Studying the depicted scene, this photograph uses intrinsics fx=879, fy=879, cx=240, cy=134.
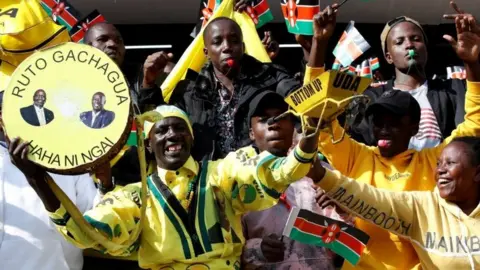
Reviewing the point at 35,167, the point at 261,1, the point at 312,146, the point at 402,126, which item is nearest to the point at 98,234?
the point at 35,167

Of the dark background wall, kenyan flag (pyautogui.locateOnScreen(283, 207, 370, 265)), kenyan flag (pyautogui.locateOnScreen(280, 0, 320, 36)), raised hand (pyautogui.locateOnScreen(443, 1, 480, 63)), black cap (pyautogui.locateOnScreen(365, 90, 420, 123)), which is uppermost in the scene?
raised hand (pyautogui.locateOnScreen(443, 1, 480, 63))

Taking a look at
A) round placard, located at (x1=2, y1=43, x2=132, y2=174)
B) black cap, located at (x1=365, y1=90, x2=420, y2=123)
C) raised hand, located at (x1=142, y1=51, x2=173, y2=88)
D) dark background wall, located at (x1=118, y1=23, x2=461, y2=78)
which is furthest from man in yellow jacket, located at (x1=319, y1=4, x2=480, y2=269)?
dark background wall, located at (x1=118, y1=23, x2=461, y2=78)

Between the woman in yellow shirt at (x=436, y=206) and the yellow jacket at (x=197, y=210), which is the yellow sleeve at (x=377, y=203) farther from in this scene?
the yellow jacket at (x=197, y=210)

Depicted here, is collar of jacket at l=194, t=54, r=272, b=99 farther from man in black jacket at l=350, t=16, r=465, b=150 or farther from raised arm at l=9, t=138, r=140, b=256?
raised arm at l=9, t=138, r=140, b=256

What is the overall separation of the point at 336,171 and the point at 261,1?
92.5 inches

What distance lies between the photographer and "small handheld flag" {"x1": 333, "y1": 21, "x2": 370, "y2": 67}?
514 centimetres

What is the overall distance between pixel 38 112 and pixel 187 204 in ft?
2.57

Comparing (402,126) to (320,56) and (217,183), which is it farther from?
(217,183)

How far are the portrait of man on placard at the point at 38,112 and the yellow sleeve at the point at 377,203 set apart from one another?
1.23 m

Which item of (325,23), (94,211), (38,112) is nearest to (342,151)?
(325,23)

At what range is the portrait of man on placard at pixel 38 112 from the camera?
3.44 metres

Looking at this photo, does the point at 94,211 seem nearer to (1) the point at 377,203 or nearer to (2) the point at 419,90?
(1) the point at 377,203

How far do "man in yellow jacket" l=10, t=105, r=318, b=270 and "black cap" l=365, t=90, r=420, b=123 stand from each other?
34.5 inches

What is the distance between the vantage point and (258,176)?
142 inches
